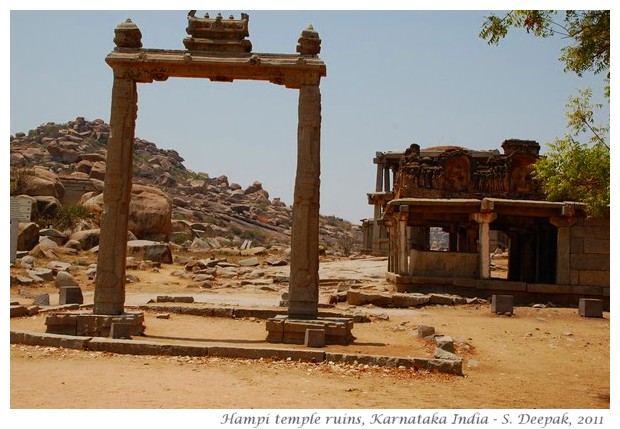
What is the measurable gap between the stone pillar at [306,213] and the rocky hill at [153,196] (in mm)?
23819

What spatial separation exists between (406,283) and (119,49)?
12256 mm

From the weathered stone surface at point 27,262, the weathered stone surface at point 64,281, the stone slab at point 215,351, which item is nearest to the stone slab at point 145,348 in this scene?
the stone slab at point 215,351

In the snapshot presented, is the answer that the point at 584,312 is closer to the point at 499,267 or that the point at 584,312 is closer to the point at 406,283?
the point at 406,283

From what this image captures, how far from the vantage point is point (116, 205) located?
11258 mm

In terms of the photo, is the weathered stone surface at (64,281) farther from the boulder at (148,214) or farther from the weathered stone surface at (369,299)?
the boulder at (148,214)

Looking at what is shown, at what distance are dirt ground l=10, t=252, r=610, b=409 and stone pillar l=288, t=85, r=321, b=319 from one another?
999 millimetres

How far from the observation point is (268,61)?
11.1 meters

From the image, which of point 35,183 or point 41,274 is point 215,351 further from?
point 35,183

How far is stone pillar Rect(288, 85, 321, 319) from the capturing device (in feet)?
36.1

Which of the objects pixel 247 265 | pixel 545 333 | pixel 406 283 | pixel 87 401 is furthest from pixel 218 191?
pixel 87 401

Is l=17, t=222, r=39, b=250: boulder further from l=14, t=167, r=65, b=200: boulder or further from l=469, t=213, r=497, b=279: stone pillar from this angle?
l=469, t=213, r=497, b=279: stone pillar

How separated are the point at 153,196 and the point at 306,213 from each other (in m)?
26.2

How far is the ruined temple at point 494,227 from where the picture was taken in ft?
63.9

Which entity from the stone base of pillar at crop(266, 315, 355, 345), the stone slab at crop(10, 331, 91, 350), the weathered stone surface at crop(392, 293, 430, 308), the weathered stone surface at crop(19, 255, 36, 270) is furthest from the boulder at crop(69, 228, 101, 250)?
the stone base of pillar at crop(266, 315, 355, 345)
